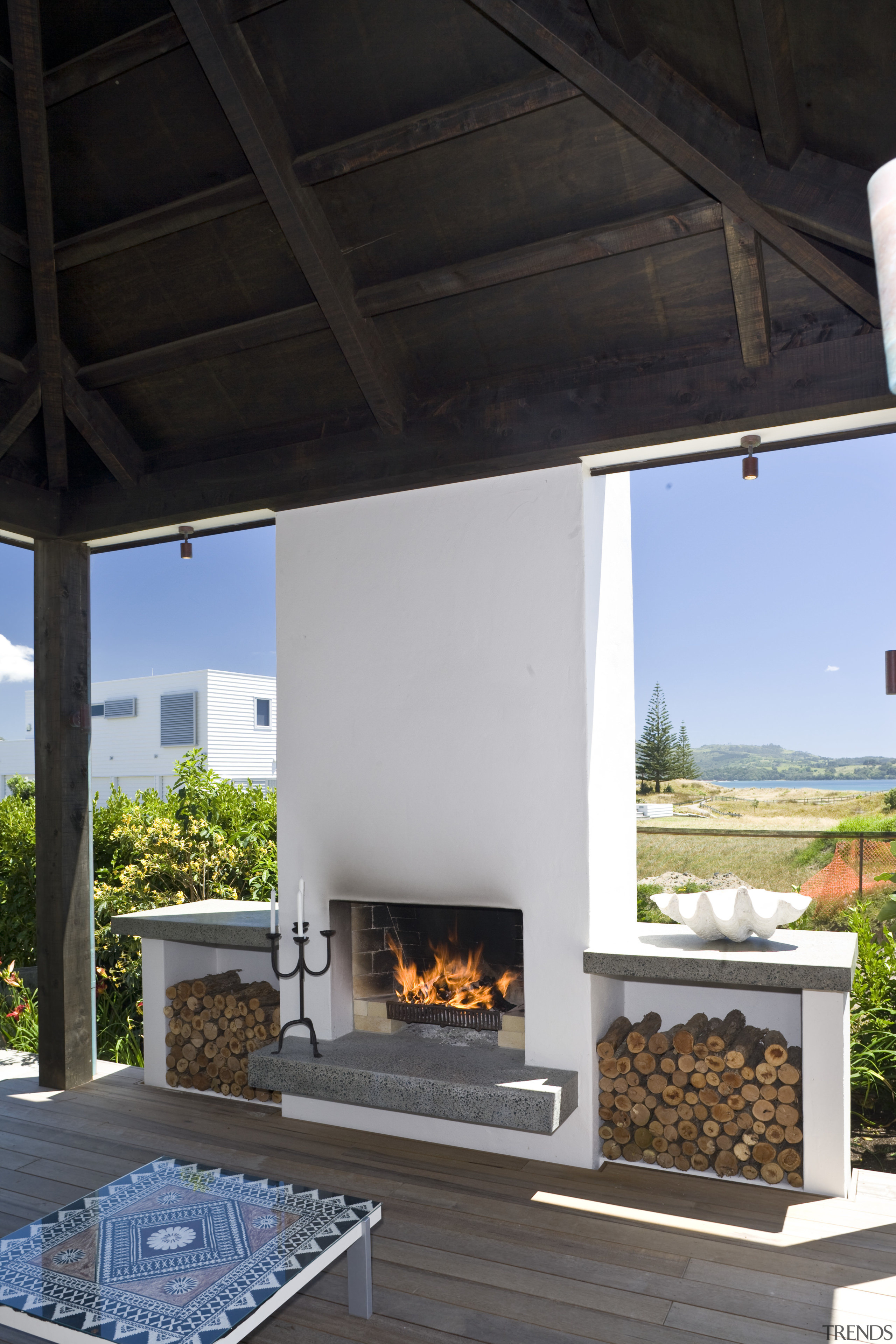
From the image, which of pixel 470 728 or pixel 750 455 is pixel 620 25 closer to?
pixel 750 455

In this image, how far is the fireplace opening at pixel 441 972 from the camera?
3912mm

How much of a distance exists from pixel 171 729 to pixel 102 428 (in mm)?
11864

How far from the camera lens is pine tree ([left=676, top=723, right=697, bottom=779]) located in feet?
48.9

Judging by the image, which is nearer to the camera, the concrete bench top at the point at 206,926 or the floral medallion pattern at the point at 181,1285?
the floral medallion pattern at the point at 181,1285

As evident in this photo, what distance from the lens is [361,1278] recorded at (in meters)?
2.57

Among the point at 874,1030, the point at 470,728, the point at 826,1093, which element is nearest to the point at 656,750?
the point at 874,1030

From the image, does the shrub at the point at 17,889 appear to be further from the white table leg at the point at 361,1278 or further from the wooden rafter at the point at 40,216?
the white table leg at the point at 361,1278

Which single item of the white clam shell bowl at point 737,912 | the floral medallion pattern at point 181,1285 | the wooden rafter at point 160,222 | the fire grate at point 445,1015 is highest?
the wooden rafter at point 160,222

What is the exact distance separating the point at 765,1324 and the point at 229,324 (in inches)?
157

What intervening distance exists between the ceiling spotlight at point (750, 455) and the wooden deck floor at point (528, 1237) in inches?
104

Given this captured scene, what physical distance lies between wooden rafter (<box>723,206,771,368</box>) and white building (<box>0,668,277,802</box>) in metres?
12.4

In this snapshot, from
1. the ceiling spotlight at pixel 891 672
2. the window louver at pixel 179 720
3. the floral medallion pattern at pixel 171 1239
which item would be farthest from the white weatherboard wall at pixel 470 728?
the window louver at pixel 179 720

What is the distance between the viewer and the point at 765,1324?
252 centimetres

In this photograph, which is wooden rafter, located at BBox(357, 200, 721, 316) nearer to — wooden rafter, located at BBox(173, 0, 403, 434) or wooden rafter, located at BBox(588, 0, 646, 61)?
wooden rafter, located at BBox(173, 0, 403, 434)
